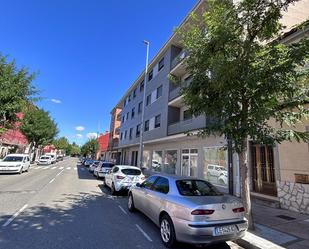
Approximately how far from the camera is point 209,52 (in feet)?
21.4

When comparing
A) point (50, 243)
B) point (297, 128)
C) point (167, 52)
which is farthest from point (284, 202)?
point (167, 52)

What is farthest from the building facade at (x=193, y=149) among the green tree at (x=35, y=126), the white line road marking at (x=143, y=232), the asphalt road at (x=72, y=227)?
the green tree at (x=35, y=126)

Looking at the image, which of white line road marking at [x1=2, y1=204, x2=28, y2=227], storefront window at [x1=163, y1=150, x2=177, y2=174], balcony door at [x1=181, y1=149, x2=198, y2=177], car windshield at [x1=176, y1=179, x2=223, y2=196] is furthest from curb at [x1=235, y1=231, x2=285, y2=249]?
storefront window at [x1=163, y1=150, x2=177, y2=174]

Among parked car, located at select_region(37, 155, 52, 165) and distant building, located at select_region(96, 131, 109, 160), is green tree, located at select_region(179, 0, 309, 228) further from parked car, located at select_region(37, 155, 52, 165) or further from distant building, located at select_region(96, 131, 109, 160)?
distant building, located at select_region(96, 131, 109, 160)

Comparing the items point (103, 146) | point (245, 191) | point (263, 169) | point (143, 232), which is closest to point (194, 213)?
point (143, 232)

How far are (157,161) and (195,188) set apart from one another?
17620 millimetres

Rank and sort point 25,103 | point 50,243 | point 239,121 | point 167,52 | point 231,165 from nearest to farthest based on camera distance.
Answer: point 50,243, point 239,121, point 231,165, point 25,103, point 167,52

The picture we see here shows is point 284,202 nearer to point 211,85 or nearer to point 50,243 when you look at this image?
point 211,85

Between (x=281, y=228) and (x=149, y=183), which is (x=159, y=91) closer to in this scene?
(x=149, y=183)

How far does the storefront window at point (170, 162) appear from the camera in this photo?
759 inches

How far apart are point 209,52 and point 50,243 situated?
6107 mm

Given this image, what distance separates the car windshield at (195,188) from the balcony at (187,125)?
7.42m

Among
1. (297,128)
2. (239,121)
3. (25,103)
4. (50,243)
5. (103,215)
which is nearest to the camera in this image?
(50,243)

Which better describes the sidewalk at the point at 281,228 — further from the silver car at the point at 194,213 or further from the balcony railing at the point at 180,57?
the balcony railing at the point at 180,57
